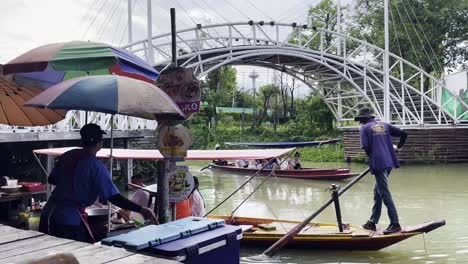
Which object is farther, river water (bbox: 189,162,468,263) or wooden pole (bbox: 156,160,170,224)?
river water (bbox: 189,162,468,263)

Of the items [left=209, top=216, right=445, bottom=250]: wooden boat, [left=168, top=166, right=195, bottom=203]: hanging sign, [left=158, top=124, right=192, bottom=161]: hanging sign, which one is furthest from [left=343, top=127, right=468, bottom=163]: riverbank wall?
[left=158, top=124, right=192, bottom=161]: hanging sign

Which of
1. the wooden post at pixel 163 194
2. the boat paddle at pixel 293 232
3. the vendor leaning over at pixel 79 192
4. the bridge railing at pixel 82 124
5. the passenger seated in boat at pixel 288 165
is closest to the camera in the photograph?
the vendor leaning over at pixel 79 192

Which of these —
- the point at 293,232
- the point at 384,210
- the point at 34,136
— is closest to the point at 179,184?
the point at 293,232

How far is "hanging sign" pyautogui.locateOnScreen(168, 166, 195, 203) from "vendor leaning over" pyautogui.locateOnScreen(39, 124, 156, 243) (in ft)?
3.12

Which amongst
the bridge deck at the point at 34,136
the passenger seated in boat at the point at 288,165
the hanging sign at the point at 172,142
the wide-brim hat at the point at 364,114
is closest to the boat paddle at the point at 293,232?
the wide-brim hat at the point at 364,114

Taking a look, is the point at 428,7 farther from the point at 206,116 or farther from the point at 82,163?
the point at 82,163

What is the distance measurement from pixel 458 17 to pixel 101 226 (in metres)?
28.3

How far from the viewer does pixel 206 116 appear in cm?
3641

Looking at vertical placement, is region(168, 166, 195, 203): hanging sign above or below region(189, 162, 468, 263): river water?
above

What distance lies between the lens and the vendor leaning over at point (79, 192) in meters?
3.22

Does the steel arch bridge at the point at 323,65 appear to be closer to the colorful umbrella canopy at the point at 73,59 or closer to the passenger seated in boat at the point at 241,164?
the passenger seated in boat at the point at 241,164

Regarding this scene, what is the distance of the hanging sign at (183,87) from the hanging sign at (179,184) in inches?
22.0

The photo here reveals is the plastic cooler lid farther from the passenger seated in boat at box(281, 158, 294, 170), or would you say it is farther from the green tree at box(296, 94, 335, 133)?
the green tree at box(296, 94, 335, 133)

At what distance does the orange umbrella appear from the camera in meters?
5.35
